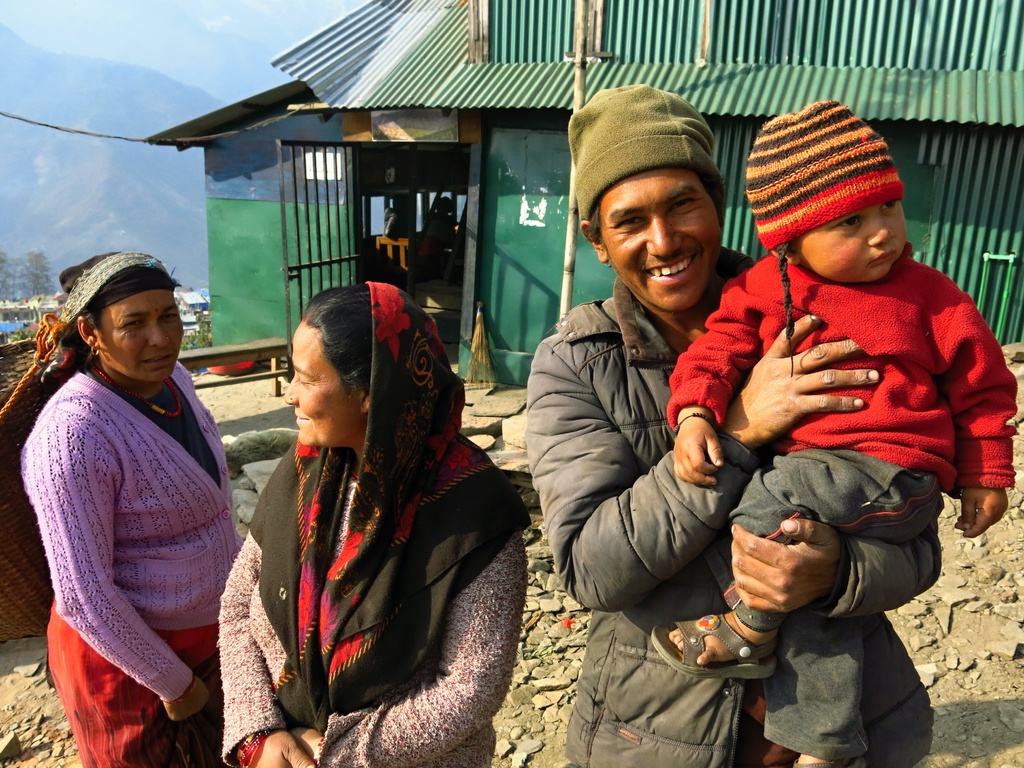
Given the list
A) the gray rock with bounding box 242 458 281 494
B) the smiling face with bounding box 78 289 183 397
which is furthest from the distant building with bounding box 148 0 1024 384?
the smiling face with bounding box 78 289 183 397

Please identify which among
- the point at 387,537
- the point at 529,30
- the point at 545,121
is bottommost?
the point at 387,537

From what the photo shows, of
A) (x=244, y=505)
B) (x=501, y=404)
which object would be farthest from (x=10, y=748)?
(x=501, y=404)

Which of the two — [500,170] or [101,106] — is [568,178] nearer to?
[500,170]

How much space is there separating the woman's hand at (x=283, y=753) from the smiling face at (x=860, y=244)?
1445 millimetres

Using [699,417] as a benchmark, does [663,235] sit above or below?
above

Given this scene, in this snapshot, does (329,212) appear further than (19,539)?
Yes

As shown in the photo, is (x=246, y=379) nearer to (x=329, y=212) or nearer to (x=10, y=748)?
(x=329, y=212)

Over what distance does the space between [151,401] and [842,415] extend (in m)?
2.01

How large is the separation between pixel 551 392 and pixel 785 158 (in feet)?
1.97

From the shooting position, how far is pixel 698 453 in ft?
4.08

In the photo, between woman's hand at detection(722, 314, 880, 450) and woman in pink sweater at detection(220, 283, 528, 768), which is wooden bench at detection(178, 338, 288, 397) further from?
woman's hand at detection(722, 314, 880, 450)

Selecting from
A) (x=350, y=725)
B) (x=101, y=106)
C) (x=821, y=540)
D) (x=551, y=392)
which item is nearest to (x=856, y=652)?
(x=821, y=540)

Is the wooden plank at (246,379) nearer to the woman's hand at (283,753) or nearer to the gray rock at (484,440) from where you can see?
the gray rock at (484,440)

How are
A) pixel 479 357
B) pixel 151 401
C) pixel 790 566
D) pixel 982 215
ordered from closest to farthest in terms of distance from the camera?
pixel 790 566 → pixel 151 401 → pixel 982 215 → pixel 479 357
